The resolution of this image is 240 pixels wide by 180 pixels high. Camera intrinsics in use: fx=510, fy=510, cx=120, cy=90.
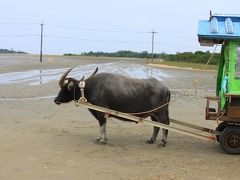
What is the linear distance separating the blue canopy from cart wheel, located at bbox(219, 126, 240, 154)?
5.75 ft

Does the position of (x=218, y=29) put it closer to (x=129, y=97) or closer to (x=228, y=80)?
(x=228, y=80)

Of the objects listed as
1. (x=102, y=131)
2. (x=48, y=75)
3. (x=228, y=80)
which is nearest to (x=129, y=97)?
(x=102, y=131)

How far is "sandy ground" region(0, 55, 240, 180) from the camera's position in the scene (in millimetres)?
8180

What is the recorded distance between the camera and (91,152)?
32.1 ft

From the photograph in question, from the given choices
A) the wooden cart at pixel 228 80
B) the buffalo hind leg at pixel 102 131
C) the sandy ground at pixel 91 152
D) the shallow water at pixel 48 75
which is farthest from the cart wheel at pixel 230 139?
the shallow water at pixel 48 75

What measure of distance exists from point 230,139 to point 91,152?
2.70 m

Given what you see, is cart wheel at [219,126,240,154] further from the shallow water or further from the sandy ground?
the shallow water

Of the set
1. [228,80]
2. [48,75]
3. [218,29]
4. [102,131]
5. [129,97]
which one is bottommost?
[48,75]

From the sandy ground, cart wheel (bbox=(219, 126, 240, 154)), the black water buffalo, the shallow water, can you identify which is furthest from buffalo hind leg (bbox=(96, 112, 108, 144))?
the shallow water

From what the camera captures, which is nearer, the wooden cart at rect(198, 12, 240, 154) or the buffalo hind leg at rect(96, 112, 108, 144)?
the wooden cart at rect(198, 12, 240, 154)

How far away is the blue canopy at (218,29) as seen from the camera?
31.3ft

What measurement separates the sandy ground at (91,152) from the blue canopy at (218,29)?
7.36 ft

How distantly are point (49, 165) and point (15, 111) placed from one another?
22.2 ft

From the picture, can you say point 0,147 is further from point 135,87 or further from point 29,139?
point 135,87
